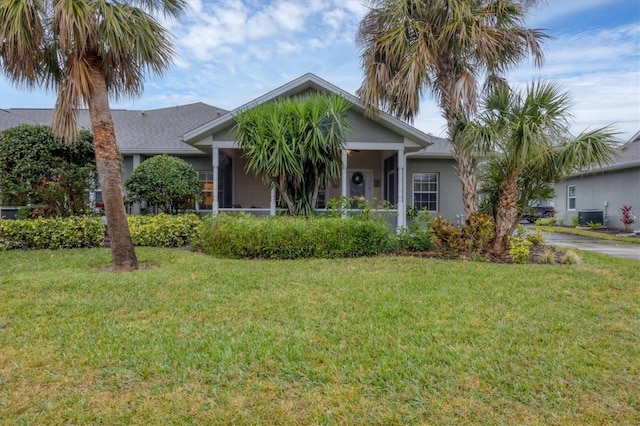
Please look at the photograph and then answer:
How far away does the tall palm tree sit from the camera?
8102 mm

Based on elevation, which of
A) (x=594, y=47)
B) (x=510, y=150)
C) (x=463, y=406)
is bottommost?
(x=463, y=406)

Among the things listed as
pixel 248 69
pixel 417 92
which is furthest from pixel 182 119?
pixel 417 92

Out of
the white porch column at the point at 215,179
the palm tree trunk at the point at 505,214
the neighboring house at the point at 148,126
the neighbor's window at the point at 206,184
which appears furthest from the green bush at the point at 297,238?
the neighboring house at the point at 148,126

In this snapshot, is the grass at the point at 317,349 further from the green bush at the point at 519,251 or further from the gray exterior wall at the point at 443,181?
the gray exterior wall at the point at 443,181

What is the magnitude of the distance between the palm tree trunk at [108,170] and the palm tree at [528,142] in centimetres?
740

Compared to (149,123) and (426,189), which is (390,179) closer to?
(426,189)

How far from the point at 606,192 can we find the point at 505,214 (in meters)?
13.8

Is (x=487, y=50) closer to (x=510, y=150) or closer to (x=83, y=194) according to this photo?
(x=510, y=150)

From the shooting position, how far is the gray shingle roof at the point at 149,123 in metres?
12.4

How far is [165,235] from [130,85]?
12.5 ft

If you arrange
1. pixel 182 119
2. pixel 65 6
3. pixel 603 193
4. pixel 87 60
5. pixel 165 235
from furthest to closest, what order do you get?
pixel 603 193, pixel 182 119, pixel 165 235, pixel 87 60, pixel 65 6

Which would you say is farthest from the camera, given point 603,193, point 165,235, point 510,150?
point 603,193

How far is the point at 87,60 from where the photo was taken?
643 cm

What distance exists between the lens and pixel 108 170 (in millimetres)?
6500
